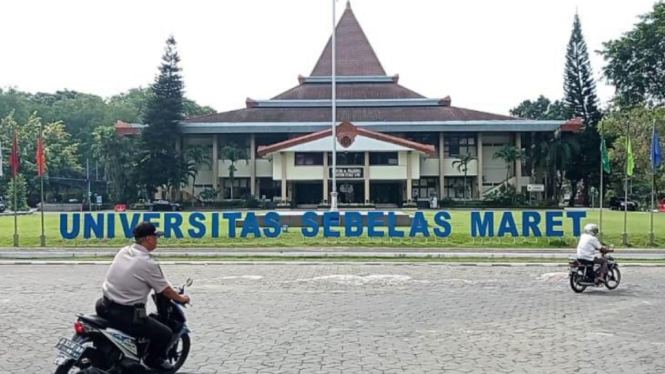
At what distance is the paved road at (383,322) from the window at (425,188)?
5130cm

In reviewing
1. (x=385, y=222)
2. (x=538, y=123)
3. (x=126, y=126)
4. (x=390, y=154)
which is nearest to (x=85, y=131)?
(x=126, y=126)

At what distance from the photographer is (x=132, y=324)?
6.02 meters

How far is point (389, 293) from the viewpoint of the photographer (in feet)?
40.5

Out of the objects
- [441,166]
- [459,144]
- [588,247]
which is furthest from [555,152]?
[588,247]

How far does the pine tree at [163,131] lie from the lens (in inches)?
2516

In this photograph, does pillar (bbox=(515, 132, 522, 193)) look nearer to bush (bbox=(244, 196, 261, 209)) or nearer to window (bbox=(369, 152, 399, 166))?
window (bbox=(369, 152, 399, 166))

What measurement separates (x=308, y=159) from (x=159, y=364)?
183 ft

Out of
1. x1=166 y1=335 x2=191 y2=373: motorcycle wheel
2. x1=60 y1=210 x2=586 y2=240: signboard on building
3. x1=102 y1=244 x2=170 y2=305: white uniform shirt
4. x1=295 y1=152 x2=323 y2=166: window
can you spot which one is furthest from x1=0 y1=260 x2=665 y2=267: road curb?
x1=295 y1=152 x2=323 y2=166: window

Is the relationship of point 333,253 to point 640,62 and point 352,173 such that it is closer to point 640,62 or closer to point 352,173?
point 352,173

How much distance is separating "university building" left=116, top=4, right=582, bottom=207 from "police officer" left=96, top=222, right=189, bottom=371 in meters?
53.0

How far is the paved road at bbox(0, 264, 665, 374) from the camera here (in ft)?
23.5

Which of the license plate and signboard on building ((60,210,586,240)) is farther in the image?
signboard on building ((60,210,586,240))

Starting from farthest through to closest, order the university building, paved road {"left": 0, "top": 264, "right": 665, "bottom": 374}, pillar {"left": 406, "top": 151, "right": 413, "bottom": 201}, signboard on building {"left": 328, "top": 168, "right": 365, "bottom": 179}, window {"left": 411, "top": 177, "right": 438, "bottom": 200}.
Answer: window {"left": 411, "top": 177, "right": 438, "bottom": 200} < pillar {"left": 406, "top": 151, "right": 413, "bottom": 201} < the university building < signboard on building {"left": 328, "top": 168, "right": 365, "bottom": 179} < paved road {"left": 0, "top": 264, "right": 665, "bottom": 374}

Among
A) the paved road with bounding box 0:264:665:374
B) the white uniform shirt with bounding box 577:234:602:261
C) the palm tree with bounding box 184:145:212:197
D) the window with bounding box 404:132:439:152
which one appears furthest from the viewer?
the window with bounding box 404:132:439:152
